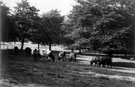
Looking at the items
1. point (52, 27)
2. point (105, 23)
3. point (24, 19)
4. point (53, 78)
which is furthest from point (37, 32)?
point (53, 78)

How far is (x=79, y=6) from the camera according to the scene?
35.0 m

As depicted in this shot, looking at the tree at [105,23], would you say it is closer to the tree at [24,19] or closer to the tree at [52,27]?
the tree at [24,19]

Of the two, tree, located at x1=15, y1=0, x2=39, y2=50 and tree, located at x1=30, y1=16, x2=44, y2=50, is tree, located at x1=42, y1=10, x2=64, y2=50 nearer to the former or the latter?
tree, located at x1=30, y1=16, x2=44, y2=50

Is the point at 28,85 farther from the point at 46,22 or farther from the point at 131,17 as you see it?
the point at 46,22

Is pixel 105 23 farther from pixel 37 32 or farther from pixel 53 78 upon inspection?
pixel 37 32

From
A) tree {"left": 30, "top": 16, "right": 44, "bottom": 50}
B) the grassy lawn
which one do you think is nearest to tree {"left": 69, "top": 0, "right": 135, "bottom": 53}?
the grassy lawn

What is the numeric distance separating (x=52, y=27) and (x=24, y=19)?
13434mm

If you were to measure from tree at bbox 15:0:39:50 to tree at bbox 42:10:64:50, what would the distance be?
7.77 metres

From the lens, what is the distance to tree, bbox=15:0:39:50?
157ft

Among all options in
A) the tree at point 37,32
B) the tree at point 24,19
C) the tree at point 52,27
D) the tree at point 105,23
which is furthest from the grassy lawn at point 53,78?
the tree at point 52,27

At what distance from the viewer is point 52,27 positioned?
200ft

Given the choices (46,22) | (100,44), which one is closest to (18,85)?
(100,44)

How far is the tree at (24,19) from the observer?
157ft

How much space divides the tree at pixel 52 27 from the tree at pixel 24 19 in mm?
7771
